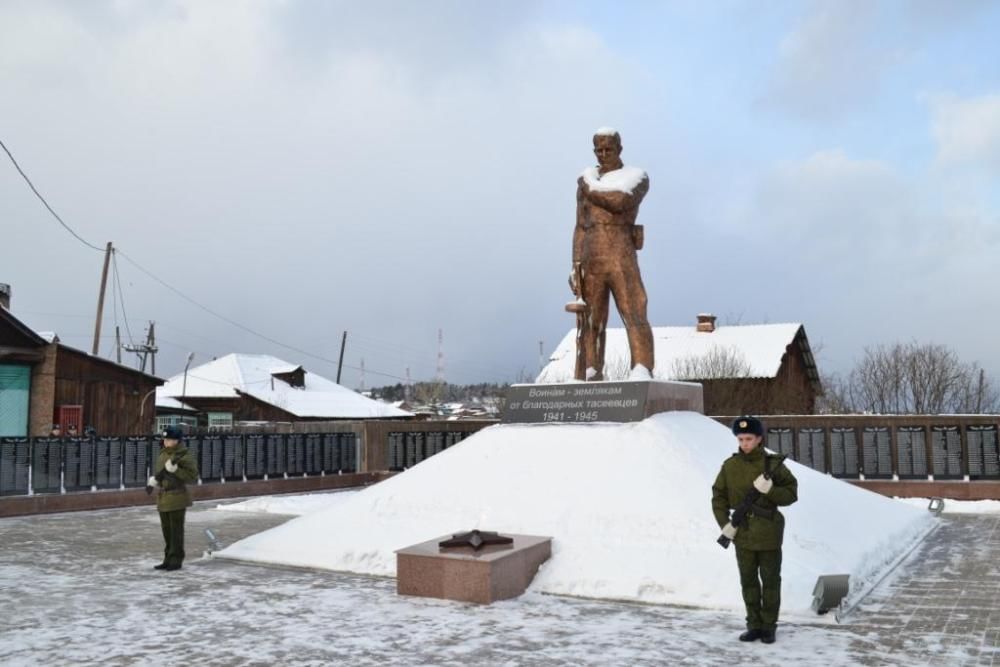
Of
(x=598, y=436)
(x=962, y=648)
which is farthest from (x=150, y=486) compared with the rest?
(x=962, y=648)

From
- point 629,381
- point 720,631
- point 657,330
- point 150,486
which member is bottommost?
point 720,631

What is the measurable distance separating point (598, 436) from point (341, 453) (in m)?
11.3

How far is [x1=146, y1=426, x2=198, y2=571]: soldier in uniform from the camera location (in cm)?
907

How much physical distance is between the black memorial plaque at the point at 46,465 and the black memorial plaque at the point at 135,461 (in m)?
1.31

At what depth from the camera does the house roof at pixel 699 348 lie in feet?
108

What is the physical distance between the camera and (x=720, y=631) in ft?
21.2

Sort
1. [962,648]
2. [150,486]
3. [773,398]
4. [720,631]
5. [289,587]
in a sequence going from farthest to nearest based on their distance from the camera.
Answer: [773,398]
[150,486]
[289,587]
[720,631]
[962,648]

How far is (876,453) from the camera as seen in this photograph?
679 inches

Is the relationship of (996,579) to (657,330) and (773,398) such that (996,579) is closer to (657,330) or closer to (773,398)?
(773,398)

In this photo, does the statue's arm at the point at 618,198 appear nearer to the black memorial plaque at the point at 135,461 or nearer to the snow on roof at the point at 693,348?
the black memorial plaque at the point at 135,461

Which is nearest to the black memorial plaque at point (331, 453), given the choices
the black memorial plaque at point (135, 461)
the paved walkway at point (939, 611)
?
the black memorial plaque at point (135, 461)

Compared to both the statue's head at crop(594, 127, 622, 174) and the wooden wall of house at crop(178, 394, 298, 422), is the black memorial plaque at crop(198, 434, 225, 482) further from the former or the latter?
the wooden wall of house at crop(178, 394, 298, 422)

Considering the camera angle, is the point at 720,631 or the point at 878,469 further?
the point at 878,469

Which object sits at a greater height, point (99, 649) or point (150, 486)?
point (150, 486)
